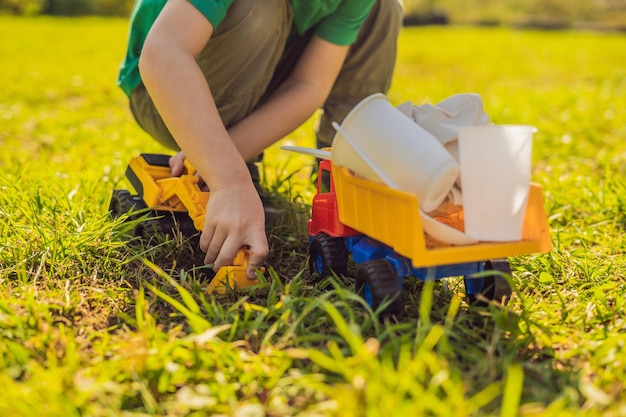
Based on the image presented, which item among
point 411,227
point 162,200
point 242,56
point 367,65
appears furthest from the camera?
point 367,65

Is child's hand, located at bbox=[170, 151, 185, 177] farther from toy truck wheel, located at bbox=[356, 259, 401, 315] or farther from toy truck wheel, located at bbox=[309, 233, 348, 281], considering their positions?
toy truck wheel, located at bbox=[356, 259, 401, 315]

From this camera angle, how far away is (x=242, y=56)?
216cm

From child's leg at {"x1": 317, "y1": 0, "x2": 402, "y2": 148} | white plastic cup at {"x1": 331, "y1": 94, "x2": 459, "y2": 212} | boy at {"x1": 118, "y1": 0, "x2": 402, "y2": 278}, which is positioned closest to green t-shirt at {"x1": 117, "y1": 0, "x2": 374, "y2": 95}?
boy at {"x1": 118, "y1": 0, "x2": 402, "y2": 278}

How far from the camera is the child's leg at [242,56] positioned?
2078 millimetres

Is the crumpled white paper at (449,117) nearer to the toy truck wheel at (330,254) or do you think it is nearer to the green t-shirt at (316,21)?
the toy truck wheel at (330,254)

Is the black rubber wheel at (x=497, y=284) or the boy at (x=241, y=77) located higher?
the boy at (x=241, y=77)

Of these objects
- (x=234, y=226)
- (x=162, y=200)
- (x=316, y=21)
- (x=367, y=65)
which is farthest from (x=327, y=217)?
(x=367, y=65)

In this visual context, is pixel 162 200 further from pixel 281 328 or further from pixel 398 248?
pixel 398 248

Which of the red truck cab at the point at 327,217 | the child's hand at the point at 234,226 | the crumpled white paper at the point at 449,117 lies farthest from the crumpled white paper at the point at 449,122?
the child's hand at the point at 234,226

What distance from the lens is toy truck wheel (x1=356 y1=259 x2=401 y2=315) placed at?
1378 millimetres

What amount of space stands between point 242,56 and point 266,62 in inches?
3.1

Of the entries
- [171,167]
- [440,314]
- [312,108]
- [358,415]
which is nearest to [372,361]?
[358,415]

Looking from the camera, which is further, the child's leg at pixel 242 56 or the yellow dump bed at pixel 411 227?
the child's leg at pixel 242 56

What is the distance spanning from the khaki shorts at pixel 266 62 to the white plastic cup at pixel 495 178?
1.01 m
